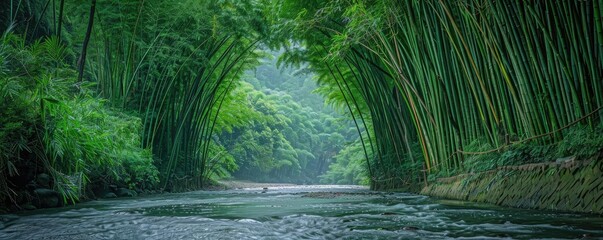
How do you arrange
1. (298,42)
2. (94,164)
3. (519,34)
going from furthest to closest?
(298,42) → (94,164) → (519,34)

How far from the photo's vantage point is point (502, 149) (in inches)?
144

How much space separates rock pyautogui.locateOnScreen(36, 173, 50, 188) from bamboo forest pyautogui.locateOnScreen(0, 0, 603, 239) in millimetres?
12

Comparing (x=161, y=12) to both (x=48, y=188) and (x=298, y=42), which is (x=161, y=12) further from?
(x=48, y=188)

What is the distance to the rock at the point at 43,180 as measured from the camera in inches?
142

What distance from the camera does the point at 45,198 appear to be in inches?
142

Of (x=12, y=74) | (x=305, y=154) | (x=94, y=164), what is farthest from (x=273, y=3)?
(x=305, y=154)

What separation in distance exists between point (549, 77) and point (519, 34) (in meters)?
0.36

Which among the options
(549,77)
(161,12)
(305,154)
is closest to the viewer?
(549,77)

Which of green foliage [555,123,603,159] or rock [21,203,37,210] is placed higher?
green foliage [555,123,603,159]

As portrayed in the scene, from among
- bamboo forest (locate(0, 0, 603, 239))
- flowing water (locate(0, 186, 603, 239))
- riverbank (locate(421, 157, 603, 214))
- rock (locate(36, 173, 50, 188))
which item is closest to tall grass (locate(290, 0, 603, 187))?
bamboo forest (locate(0, 0, 603, 239))

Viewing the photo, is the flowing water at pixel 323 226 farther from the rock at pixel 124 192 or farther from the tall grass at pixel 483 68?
the rock at pixel 124 192

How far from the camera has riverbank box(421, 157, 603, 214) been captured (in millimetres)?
2393

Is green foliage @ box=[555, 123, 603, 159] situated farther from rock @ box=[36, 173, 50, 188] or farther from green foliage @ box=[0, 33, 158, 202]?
rock @ box=[36, 173, 50, 188]

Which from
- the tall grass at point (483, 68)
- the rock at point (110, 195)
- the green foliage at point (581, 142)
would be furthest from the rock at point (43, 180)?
the green foliage at point (581, 142)
